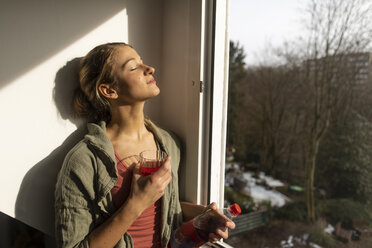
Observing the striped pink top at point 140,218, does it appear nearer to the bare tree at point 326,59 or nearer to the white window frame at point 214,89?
the white window frame at point 214,89

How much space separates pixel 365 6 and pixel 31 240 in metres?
2.12

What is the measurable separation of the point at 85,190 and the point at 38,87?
38cm

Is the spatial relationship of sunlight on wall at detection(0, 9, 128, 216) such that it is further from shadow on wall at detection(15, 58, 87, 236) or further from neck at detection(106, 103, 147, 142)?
neck at detection(106, 103, 147, 142)

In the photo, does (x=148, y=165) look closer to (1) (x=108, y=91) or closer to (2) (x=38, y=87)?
(1) (x=108, y=91)

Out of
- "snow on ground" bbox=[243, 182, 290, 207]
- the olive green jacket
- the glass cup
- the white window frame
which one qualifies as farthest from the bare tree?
the olive green jacket

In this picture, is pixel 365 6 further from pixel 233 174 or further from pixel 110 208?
pixel 233 174

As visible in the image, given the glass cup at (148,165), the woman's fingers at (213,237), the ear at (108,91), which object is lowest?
the woman's fingers at (213,237)

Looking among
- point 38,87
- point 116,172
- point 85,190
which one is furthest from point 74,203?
point 38,87

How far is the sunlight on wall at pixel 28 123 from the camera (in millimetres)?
785

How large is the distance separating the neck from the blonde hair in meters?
0.06

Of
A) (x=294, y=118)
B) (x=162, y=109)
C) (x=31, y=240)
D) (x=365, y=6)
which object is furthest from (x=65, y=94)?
(x=294, y=118)

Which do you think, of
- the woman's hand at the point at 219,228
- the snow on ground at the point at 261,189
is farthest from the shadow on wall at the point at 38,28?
the snow on ground at the point at 261,189

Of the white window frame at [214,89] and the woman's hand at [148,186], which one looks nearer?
the woman's hand at [148,186]

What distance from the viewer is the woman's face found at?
2.86 ft
